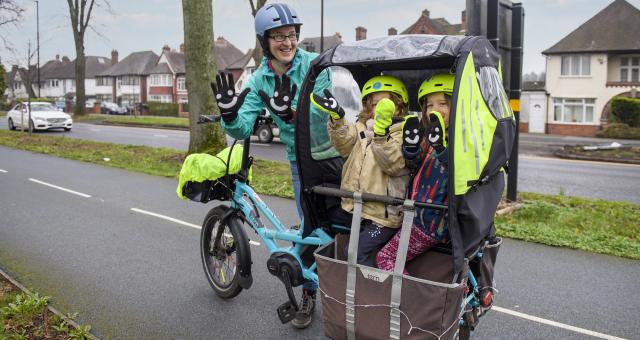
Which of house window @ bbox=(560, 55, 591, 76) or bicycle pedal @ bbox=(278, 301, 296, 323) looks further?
house window @ bbox=(560, 55, 591, 76)

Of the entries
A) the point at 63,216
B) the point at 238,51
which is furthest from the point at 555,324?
the point at 238,51

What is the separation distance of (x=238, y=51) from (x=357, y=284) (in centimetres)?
7486

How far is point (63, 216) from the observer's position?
8.28 meters

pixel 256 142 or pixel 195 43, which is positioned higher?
pixel 195 43

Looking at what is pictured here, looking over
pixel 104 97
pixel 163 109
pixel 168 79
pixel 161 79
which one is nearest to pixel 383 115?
pixel 163 109

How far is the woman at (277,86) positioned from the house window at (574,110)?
37452mm

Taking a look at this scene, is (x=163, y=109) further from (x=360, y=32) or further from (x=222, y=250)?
(x=222, y=250)

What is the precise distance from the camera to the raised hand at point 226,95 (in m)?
3.52

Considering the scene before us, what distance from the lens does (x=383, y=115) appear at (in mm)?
2934

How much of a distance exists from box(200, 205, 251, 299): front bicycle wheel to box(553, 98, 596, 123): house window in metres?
37.3

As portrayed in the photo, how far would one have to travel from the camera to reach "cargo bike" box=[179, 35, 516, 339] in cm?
269

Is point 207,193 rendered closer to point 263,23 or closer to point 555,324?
point 263,23

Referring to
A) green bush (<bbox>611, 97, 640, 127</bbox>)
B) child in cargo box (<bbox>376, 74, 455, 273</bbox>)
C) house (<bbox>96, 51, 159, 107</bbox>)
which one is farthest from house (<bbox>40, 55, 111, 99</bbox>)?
child in cargo box (<bbox>376, 74, 455, 273</bbox>)

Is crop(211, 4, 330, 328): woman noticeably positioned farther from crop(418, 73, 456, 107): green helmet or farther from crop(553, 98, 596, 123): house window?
crop(553, 98, 596, 123): house window
